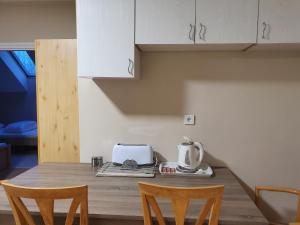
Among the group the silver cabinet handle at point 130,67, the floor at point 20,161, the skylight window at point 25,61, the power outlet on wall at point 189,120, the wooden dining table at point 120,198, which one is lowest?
the floor at point 20,161

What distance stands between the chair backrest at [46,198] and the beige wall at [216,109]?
106 cm

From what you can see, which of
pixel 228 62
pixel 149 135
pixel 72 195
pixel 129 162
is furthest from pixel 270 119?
pixel 72 195

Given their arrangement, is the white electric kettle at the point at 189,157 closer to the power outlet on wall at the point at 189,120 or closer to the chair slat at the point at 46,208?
the power outlet on wall at the point at 189,120

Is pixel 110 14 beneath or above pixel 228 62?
above

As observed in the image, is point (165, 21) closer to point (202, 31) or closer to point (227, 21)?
point (202, 31)

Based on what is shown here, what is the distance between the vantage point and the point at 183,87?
2162 mm

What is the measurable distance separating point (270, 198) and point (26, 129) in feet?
15.6

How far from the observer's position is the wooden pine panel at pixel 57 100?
7.36 feet

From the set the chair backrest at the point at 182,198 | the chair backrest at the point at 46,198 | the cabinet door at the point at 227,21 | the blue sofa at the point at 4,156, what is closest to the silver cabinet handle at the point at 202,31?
the cabinet door at the point at 227,21

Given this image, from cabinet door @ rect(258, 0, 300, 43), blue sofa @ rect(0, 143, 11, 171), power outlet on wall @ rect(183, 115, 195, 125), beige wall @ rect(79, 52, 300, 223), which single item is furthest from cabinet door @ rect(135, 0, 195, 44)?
blue sofa @ rect(0, 143, 11, 171)

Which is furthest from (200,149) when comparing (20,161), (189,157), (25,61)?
(25,61)

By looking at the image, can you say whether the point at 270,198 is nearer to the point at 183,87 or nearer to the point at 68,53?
the point at 183,87

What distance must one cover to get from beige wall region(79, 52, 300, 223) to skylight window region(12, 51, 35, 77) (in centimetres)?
349

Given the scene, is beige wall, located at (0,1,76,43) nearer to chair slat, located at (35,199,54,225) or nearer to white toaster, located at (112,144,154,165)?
white toaster, located at (112,144,154,165)
